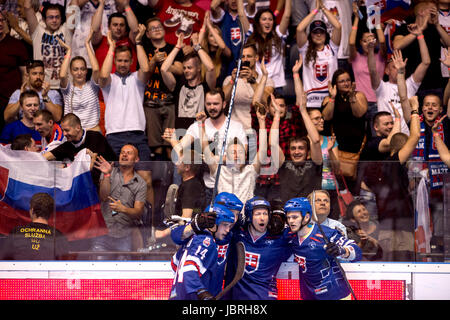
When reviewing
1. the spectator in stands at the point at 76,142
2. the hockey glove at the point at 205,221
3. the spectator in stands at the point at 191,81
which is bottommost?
the hockey glove at the point at 205,221

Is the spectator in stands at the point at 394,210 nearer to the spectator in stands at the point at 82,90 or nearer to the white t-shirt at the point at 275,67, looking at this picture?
the white t-shirt at the point at 275,67

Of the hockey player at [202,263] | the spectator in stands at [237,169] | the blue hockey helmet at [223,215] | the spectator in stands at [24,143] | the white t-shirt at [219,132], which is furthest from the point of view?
the spectator in stands at [24,143]

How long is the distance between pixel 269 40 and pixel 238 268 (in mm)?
3376

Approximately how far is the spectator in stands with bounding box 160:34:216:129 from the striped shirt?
0.81m

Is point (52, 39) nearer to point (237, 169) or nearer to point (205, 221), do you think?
point (237, 169)

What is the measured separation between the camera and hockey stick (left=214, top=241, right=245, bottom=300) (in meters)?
4.80

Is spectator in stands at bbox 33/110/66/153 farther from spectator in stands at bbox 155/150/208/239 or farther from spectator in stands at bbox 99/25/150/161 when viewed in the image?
spectator in stands at bbox 155/150/208/239

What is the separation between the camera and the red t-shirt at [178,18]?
24.7 feet

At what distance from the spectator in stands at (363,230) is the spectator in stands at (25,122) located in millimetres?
3547

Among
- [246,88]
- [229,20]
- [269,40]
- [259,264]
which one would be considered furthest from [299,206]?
[229,20]

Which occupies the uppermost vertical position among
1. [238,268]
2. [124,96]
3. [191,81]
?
[191,81]

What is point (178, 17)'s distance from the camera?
7598mm

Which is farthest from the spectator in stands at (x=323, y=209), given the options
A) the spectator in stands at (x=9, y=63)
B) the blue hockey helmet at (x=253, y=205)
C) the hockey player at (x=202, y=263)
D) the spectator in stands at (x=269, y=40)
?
→ the spectator in stands at (x=9, y=63)
